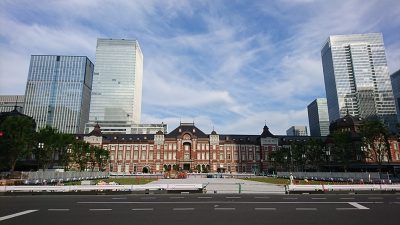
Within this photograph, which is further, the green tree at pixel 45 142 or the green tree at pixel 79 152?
the green tree at pixel 79 152

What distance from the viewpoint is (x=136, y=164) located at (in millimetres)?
100562

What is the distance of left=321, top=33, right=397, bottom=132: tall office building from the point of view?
149375mm

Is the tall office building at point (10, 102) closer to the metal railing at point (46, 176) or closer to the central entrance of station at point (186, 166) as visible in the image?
the central entrance of station at point (186, 166)

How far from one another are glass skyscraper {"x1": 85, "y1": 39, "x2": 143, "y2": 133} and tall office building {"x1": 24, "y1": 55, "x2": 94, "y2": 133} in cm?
844

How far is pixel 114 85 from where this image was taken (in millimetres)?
169750

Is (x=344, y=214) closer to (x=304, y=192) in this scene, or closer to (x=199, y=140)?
(x=304, y=192)

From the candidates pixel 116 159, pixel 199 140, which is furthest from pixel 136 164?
pixel 199 140

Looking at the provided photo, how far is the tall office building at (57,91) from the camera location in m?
162

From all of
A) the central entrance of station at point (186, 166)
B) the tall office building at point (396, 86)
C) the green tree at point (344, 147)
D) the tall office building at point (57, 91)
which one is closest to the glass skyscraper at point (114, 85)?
the tall office building at point (57, 91)

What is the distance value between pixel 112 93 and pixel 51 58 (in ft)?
137

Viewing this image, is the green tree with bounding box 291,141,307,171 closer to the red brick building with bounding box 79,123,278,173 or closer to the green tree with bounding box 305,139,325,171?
the green tree with bounding box 305,139,325,171

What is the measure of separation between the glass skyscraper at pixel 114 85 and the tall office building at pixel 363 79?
117 metres

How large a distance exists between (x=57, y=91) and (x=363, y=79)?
171 metres

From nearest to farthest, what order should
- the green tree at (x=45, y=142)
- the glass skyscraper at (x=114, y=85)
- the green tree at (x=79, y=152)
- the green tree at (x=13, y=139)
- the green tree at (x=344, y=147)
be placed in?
the green tree at (x=13, y=139)
the green tree at (x=45, y=142)
the green tree at (x=344, y=147)
the green tree at (x=79, y=152)
the glass skyscraper at (x=114, y=85)
